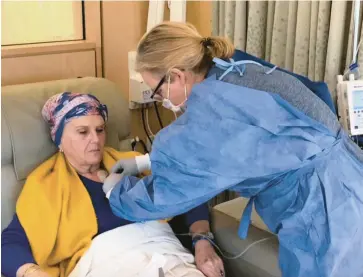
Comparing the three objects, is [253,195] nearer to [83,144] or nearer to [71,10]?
[83,144]

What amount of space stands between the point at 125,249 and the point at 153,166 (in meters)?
0.43

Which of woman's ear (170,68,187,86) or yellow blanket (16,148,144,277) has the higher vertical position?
woman's ear (170,68,187,86)

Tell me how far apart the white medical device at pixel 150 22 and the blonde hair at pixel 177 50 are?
81 centimetres

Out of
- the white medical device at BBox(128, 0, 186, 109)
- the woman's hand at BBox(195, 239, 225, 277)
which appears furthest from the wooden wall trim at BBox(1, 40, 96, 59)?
the woman's hand at BBox(195, 239, 225, 277)

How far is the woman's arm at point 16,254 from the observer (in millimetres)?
1609

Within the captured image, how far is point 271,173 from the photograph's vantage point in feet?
4.39

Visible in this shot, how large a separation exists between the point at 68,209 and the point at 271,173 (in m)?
0.73

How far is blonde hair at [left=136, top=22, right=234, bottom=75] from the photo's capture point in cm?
147

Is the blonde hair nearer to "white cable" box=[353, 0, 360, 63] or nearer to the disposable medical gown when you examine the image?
the disposable medical gown

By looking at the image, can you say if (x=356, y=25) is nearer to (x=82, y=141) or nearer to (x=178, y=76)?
(x=178, y=76)

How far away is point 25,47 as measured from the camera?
212cm

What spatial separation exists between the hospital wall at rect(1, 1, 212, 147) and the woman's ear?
86 centimetres

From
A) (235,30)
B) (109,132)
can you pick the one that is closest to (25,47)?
(109,132)

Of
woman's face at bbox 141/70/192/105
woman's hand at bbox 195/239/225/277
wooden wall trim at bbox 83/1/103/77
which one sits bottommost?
woman's hand at bbox 195/239/225/277
